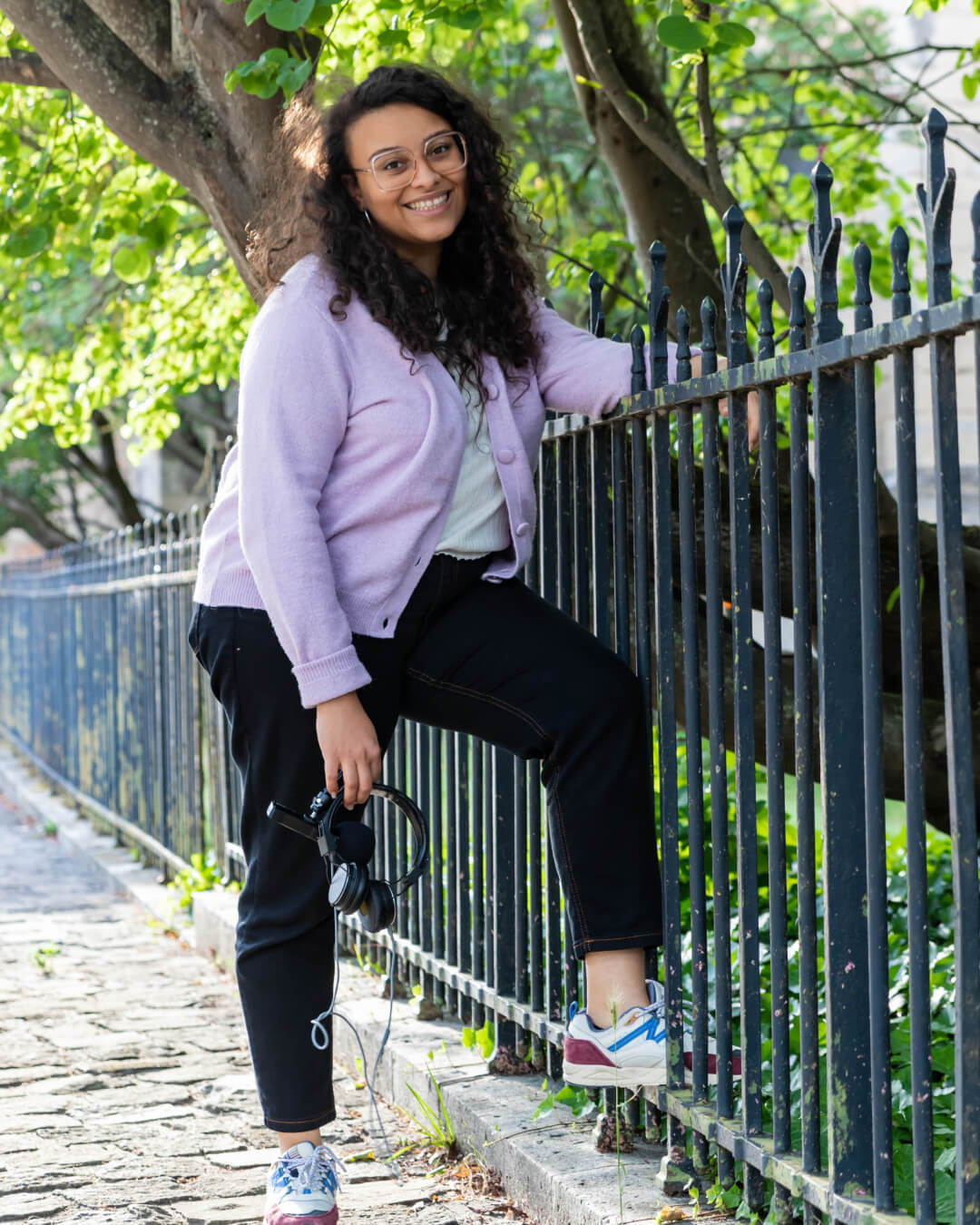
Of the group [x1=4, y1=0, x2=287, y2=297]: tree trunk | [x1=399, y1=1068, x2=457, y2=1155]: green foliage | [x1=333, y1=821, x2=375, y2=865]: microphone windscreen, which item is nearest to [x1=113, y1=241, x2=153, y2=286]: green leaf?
[x1=4, y1=0, x2=287, y2=297]: tree trunk

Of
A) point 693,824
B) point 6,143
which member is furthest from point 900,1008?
point 6,143

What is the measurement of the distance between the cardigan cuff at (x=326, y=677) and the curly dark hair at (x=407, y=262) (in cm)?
62

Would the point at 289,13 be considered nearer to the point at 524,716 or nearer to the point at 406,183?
the point at 406,183

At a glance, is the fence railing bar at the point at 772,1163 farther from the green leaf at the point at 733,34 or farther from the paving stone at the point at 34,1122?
the green leaf at the point at 733,34

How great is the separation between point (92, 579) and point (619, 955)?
6.94m

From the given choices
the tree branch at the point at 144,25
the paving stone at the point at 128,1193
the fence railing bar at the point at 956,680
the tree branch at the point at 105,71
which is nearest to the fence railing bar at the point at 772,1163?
the fence railing bar at the point at 956,680

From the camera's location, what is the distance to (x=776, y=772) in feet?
8.52

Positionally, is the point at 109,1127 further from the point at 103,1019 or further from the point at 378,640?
the point at 378,640

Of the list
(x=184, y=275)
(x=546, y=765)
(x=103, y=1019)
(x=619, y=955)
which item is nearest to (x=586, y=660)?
(x=546, y=765)

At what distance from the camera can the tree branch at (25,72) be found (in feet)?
16.7

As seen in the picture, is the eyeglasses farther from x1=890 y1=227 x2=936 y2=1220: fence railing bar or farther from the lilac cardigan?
x1=890 y1=227 x2=936 y2=1220: fence railing bar

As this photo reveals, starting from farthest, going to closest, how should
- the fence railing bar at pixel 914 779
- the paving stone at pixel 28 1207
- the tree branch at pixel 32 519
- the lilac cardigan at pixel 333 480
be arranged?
the tree branch at pixel 32 519 → the paving stone at pixel 28 1207 → the lilac cardigan at pixel 333 480 → the fence railing bar at pixel 914 779

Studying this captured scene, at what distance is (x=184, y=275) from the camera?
29.2ft

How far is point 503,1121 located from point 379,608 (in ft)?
4.39
